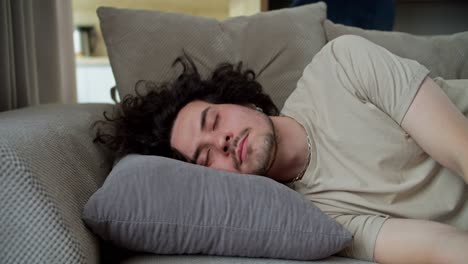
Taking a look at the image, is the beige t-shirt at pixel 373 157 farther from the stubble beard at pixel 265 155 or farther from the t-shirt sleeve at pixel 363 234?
the stubble beard at pixel 265 155

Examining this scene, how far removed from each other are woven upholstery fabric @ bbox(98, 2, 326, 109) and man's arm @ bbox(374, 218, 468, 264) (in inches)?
25.1

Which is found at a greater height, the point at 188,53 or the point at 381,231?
the point at 188,53

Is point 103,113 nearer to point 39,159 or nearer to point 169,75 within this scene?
point 169,75

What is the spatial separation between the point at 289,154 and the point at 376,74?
0.93 feet

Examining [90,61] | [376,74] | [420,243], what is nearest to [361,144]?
[376,74]

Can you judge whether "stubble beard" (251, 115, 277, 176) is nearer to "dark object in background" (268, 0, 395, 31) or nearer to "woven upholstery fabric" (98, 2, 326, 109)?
"woven upholstery fabric" (98, 2, 326, 109)

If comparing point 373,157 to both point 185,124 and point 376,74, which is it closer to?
point 376,74

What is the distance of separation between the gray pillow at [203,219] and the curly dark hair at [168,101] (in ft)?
1.38

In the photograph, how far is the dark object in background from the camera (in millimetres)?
2277

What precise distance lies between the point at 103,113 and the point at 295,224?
75cm

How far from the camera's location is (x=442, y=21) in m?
3.28

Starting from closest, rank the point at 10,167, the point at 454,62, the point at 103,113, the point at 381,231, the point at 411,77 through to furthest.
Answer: the point at 10,167 → the point at 381,231 → the point at 411,77 → the point at 103,113 → the point at 454,62

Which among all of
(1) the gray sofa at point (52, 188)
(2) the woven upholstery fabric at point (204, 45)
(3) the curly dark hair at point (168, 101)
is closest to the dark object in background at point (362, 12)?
(2) the woven upholstery fabric at point (204, 45)

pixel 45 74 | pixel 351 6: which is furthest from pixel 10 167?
pixel 351 6
